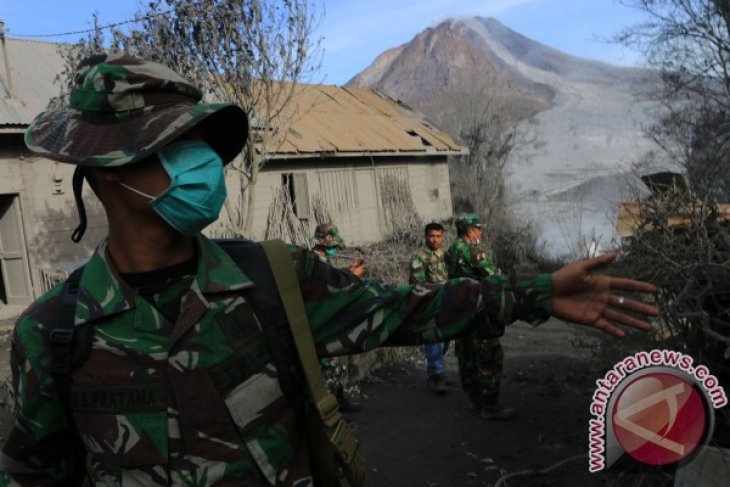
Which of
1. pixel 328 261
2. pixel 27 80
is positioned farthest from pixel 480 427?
pixel 27 80

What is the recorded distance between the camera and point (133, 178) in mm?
1456

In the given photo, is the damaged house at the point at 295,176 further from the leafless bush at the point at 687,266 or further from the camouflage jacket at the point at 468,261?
the leafless bush at the point at 687,266

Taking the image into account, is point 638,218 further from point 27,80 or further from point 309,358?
point 27,80

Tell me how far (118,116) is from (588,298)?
1.14 meters

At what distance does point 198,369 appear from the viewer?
1.40m

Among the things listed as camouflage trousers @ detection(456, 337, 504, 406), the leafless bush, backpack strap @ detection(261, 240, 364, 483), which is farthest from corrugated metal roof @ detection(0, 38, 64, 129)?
backpack strap @ detection(261, 240, 364, 483)

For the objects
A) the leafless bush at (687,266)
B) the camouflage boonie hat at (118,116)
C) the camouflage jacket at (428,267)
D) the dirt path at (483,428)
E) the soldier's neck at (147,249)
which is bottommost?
the dirt path at (483,428)

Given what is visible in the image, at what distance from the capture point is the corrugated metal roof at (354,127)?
15.1m

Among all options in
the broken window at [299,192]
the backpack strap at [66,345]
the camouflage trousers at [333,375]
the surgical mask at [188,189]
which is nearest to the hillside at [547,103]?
the camouflage trousers at [333,375]

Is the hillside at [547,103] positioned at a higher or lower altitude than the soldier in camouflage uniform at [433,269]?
higher

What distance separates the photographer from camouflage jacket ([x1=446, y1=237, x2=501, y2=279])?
6.17 metres

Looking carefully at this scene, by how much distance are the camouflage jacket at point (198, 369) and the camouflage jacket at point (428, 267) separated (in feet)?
17.2

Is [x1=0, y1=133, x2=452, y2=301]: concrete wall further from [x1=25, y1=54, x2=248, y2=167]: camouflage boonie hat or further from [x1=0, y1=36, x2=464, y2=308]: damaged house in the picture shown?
[x1=25, y1=54, x2=248, y2=167]: camouflage boonie hat

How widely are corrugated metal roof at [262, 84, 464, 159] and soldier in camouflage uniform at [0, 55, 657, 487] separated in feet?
39.2
